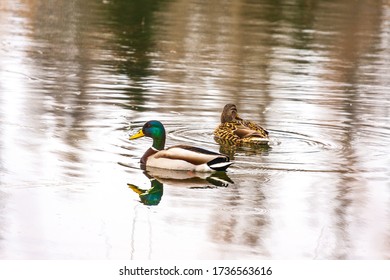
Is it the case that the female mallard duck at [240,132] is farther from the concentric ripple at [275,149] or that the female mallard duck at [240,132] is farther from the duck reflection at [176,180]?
the duck reflection at [176,180]

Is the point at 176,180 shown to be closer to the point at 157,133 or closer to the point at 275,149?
the point at 157,133

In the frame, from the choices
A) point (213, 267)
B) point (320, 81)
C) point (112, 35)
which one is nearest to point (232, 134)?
point (213, 267)

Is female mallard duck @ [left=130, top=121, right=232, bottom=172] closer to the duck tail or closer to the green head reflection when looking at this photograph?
the duck tail

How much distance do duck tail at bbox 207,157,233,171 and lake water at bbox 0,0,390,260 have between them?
151 millimetres

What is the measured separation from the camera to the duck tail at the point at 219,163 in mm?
15055

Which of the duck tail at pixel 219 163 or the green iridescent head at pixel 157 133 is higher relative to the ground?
the green iridescent head at pixel 157 133

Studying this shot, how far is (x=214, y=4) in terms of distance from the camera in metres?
52.8

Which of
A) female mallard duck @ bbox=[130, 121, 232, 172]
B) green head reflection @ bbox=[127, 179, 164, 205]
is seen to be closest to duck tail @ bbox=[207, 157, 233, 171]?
female mallard duck @ bbox=[130, 121, 232, 172]

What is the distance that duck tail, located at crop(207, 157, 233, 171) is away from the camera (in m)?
15.1

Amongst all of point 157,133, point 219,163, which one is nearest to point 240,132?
point 157,133

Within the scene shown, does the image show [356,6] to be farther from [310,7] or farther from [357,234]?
[357,234]

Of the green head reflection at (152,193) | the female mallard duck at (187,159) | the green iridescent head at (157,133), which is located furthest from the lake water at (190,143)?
the green iridescent head at (157,133)

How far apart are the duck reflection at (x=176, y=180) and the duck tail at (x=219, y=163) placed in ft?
0.39

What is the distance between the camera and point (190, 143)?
1738 centimetres
